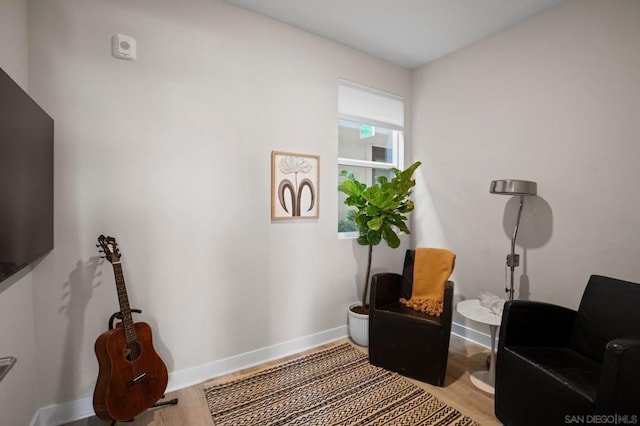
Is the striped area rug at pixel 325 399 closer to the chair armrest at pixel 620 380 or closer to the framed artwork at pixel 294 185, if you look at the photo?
the chair armrest at pixel 620 380

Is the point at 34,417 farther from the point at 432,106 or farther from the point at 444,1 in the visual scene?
the point at 432,106

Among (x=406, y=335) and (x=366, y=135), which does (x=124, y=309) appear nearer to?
(x=406, y=335)

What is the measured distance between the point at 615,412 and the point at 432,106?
9.57 ft

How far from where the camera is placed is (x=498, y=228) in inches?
109

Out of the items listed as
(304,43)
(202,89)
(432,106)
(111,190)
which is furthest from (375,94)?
(111,190)

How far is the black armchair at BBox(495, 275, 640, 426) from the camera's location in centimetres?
130

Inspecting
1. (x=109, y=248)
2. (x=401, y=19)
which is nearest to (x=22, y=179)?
(x=109, y=248)

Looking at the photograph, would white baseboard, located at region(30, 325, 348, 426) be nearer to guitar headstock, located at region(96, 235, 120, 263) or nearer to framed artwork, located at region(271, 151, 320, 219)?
guitar headstock, located at region(96, 235, 120, 263)

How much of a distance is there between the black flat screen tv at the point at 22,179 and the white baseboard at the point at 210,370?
1.04 metres

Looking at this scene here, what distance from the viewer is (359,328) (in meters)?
2.82

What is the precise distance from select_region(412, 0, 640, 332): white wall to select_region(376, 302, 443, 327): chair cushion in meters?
0.95

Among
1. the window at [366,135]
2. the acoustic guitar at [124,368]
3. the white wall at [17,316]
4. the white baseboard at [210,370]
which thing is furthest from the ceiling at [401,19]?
the white baseboard at [210,370]

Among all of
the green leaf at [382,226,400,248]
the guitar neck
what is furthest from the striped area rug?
the green leaf at [382,226,400,248]

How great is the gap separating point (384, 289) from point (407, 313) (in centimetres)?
29
